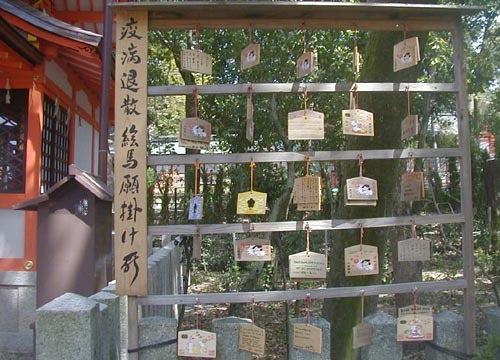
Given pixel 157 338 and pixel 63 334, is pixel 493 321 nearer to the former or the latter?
pixel 157 338

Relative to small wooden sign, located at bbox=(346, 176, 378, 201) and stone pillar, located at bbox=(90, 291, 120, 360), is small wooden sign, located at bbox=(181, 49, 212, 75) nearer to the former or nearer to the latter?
small wooden sign, located at bbox=(346, 176, 378, 201)

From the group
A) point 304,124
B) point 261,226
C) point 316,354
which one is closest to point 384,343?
point 316,354

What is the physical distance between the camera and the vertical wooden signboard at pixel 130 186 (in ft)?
10.6

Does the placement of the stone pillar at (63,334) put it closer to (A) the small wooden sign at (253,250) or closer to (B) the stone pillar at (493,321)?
(A) the small wooden sign at (253,250)

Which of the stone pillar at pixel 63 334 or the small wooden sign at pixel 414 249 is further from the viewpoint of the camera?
the small wooden sign at pixel 414 249

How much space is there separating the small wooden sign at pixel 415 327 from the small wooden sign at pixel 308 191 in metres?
0.96

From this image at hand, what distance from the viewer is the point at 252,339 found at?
10.4ft

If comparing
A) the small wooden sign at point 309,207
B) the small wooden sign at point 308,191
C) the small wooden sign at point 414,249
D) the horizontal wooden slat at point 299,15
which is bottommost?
the small wooden sign at point 414,249

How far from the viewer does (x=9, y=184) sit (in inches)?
265

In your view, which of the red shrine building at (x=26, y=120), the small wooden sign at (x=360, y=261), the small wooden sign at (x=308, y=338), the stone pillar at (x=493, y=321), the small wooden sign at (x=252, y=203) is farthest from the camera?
the red shrine building at (x=26, y=120)

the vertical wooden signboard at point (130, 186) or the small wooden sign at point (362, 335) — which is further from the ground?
the vertical wooden signboard at point (130, 186)

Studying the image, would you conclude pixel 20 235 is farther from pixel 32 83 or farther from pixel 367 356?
pixel 367 356

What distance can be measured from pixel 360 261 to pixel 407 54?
1421mm

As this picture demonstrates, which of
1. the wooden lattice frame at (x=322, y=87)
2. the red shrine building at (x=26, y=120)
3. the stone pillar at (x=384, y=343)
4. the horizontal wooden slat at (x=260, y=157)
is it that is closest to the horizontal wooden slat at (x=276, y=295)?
the wooden lattice frame at (x=322, y=87)
